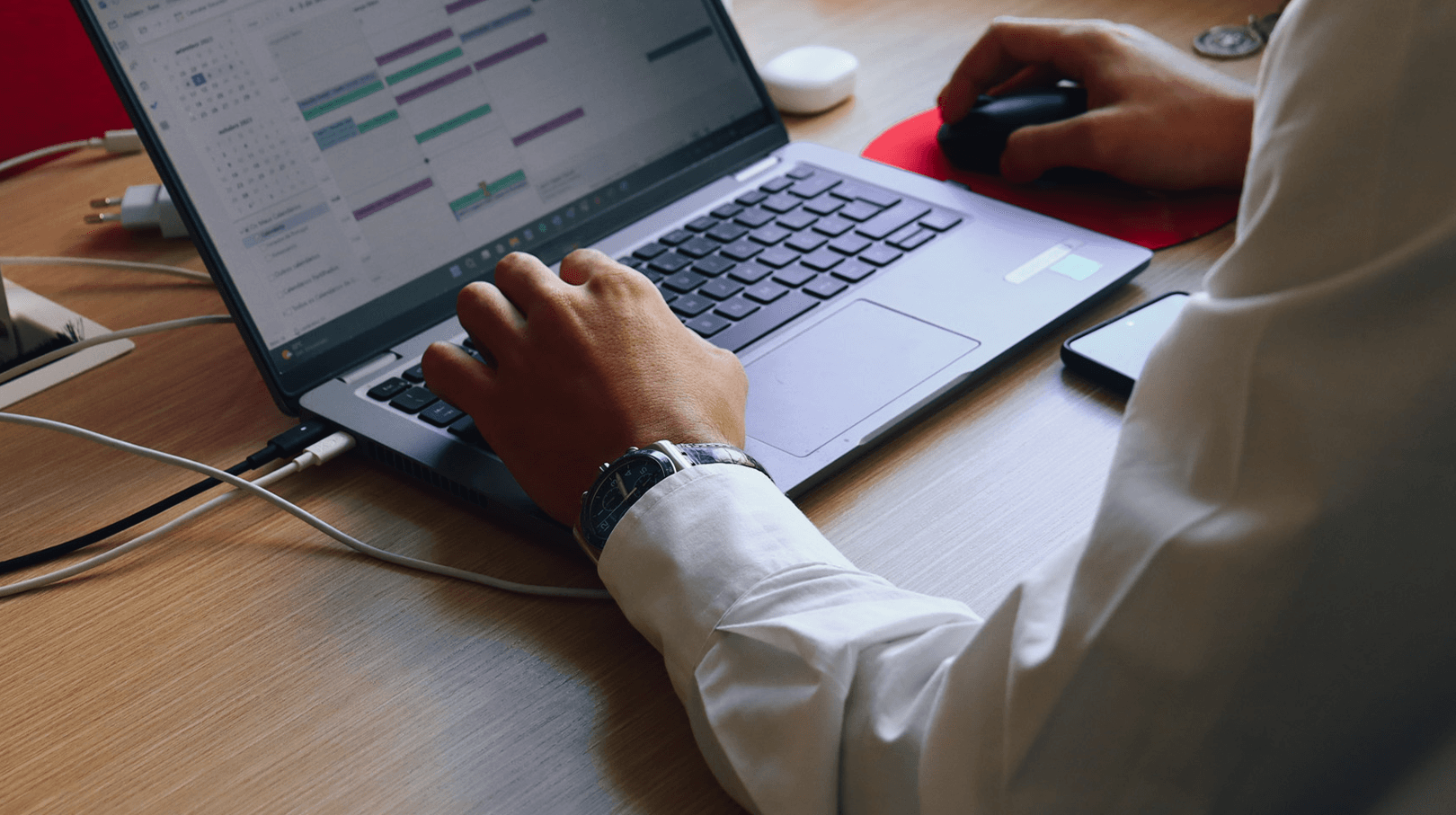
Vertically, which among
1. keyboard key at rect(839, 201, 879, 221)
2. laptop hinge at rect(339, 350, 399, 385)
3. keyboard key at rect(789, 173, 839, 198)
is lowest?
keyboard key at rect(839, 201, 879, 221)

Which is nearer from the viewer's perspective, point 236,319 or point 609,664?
point 609,664

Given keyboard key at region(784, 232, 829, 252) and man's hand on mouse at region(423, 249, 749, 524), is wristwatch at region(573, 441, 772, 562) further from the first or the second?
keyboard key at region(784, 232, 829, 252)

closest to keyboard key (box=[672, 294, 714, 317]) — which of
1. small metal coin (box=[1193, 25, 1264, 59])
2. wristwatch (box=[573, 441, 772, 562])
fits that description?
wristwatch (box=[573, 441, 772, 562])

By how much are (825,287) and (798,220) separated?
0.09m

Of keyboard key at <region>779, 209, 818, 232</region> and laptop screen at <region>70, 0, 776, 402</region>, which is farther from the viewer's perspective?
keyboard key at <region>779, 209, 818, 232</region>

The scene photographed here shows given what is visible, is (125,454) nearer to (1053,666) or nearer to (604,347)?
(604,347)

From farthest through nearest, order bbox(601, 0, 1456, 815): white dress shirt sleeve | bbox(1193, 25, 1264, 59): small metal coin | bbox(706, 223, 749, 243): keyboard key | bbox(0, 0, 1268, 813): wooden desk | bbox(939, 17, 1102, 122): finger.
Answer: bbox(1193, 25, 1264, 59): small metal coin → bbox(939, 17, 1102, 122): finger → bbox(706, 223, 749, 243): keyboard key → bbox(0, 0, 1268, 813): wooden desk → bbox(601, 0, 1456, 815): white dress shirt sleeve

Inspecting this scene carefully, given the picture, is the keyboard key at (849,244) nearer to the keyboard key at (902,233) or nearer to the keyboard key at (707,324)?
the keyboard key at (902,233)

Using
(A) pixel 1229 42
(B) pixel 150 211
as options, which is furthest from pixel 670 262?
(A) pixel 1229 42

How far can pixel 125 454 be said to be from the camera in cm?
72

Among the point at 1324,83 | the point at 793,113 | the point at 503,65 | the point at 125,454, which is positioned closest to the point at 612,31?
the point at 503,65

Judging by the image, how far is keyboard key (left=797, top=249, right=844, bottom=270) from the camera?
0.79 metres

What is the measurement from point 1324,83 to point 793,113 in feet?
2.74

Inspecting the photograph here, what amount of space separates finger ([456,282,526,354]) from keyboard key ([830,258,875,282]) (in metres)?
0.24
